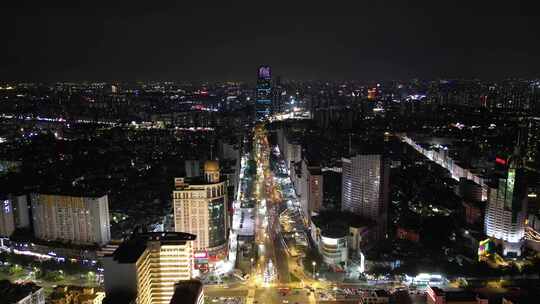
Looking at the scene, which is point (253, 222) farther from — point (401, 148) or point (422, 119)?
point (422, 119)

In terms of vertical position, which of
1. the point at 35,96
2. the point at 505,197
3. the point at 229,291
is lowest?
the point at 229,291

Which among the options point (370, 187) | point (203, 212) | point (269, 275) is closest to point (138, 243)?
point (203, 212)

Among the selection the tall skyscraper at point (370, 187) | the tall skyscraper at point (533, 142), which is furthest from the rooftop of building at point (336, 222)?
the tall skyscraper at point (533, 142)

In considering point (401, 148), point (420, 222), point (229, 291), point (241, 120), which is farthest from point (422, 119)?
point (229, 291)

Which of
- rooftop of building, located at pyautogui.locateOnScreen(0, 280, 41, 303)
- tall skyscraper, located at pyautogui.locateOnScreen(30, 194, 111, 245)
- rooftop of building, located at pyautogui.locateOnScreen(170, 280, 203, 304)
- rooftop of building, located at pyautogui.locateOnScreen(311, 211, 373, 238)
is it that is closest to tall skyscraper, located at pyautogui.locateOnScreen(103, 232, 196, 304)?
rooftop of building, located at pyautogui.locateOnScreen(170, 280, 203, 304)

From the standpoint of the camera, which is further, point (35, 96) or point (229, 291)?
point (35, 96)

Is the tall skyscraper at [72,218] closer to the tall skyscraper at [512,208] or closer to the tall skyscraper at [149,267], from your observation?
the tall skyscraper at [149,267]

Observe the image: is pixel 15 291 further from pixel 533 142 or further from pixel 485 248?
pixel 533 142
